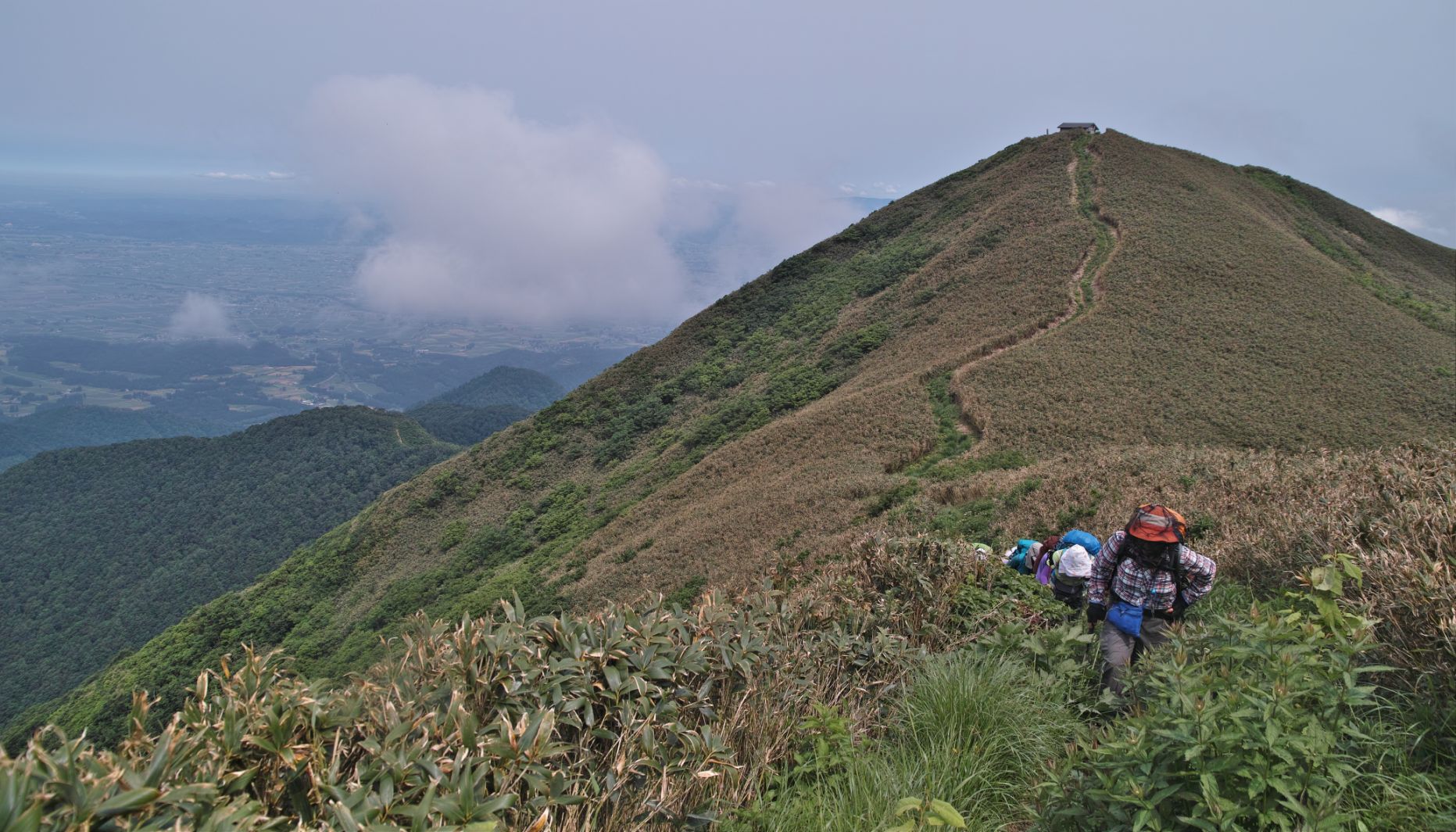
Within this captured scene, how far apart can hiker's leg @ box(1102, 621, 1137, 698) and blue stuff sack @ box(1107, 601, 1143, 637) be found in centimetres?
3

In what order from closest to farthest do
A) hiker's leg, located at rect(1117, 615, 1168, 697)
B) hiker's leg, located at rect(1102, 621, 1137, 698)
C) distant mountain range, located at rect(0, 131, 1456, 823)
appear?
hiker's leg, located at rect(1102, 621, 1137, 698) < hiker's leg, located at rect(1117, 615, 1168, 697) < distant mountain range, located at rect(0, 131, 1456, 823)

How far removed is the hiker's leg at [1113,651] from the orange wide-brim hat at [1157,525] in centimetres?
70

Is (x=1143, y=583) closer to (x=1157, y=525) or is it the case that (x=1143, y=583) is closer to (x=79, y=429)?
(x=1157, y=525)

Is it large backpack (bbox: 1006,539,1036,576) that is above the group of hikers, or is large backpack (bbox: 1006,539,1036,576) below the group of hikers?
below

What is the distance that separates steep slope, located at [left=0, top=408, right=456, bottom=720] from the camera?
2067 inches

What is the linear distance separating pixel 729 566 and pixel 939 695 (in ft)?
39.0

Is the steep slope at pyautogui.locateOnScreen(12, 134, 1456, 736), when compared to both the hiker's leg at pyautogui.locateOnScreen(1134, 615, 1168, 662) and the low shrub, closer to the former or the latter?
the hiker's leg at pyautogui.locateOnScreen(1134, 615, 1168, 662)

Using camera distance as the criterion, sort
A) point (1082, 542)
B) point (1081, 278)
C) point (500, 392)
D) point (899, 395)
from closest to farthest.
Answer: point (1082, 542) → point (899, 395) → point (1081, 278) → point (500, 392)

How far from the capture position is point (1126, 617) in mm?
4828

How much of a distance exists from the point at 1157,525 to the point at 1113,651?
37.5 inches

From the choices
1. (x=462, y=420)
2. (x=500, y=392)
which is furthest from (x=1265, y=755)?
(x=500, y=392)

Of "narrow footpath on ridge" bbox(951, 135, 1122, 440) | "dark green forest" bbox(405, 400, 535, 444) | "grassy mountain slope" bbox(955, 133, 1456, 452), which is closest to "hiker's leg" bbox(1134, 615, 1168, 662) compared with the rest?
"grassy mountain slope" bbox(955, 133, 1456, 452)

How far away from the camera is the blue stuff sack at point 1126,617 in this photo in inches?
188

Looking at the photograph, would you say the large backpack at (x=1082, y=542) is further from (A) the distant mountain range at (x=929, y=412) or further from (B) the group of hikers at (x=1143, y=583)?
(B) the group of hikers at (x=1143, y=583)
